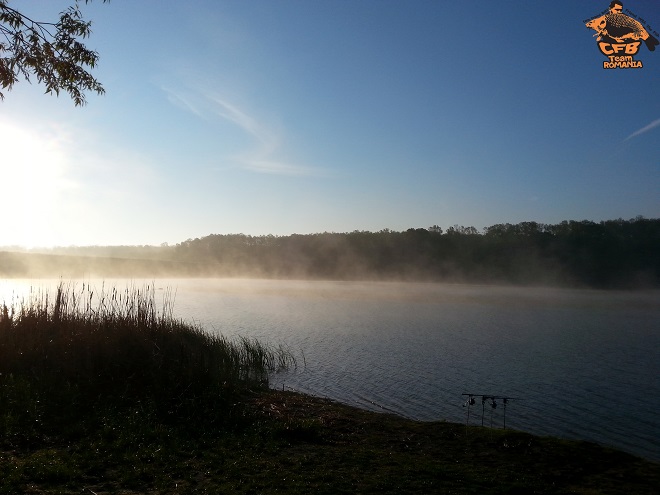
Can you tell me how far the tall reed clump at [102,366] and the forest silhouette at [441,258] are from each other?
50.9 m

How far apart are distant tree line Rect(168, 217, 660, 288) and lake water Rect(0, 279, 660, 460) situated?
47063 millimetres

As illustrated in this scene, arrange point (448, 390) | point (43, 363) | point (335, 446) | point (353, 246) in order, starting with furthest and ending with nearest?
point (353, 246) → point (448, 390) → point (43, 363) → point (335, 446)

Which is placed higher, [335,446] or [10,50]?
[10,50]

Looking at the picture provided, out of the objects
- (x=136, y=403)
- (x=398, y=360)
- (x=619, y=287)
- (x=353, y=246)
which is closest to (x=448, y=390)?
(x=398, y=360)

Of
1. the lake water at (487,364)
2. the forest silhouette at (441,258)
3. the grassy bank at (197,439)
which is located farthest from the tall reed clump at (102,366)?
the forest silhouette at (441,258)

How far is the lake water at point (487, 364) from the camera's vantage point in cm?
1148

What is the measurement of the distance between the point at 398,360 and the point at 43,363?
1144cm

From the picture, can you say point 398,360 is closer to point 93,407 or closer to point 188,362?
point 188,362

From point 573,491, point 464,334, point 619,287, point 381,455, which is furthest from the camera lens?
point 619,287

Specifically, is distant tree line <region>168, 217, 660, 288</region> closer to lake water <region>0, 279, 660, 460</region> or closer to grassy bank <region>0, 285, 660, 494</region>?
lake water <region>0, 279, 660, 460</region>

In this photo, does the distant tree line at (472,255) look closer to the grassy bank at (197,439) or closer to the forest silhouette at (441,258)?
the forest silhouette at (441,258)

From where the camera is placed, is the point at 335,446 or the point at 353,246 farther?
the point at 353,246

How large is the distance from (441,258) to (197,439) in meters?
89.6

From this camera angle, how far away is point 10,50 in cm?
805
